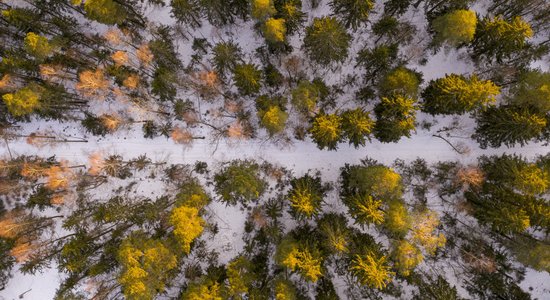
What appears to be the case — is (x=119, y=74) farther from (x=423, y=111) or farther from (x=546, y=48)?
(x=546, y=48)

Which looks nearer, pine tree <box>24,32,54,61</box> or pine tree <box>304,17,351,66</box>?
pine tree <box>304,17,351,66</box>

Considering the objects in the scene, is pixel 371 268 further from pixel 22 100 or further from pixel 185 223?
pixel 22 100

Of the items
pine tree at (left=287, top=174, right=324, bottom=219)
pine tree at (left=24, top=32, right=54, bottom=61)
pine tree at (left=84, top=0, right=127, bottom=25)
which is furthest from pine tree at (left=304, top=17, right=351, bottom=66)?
pine tree at (left=24, top=32, right=54, bottom=61)

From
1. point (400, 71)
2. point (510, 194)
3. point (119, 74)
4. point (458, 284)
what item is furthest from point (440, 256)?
point (119, 74)

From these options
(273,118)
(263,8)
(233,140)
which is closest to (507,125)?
(273,118)

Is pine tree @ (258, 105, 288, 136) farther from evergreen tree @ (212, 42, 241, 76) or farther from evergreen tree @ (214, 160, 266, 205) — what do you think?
evergreen tree @ (212, 42, 241, 76)

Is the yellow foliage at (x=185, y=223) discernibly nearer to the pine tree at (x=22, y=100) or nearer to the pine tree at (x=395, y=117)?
the pine tree at (x=22, y=100)

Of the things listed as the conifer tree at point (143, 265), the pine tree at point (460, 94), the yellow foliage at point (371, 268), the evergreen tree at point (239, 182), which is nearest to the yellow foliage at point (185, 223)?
the conifer tree at point (143, 265)
